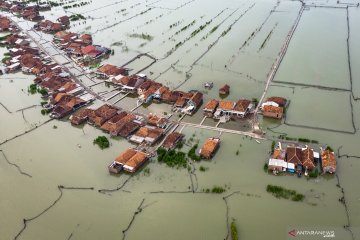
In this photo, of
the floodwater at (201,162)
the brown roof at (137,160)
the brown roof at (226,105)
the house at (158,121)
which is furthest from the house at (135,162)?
the brown roof at (226,105)

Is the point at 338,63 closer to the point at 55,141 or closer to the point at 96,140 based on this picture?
the point at 96,140

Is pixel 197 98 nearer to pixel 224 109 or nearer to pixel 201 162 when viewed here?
pixel 224 109

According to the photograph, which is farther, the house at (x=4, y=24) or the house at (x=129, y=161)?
the house at (x=4, y=24)

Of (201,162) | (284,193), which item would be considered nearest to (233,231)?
(284,193)

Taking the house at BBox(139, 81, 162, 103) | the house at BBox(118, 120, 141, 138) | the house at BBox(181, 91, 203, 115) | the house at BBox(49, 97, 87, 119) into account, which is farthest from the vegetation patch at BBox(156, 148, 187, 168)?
the house at BBox(49, 97, 87, 119)

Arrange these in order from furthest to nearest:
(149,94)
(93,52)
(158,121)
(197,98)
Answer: (93,52), (149,94), (197,98), (158,121)

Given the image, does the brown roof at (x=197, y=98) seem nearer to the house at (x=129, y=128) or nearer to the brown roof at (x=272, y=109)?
the house at (x=129, y=128)

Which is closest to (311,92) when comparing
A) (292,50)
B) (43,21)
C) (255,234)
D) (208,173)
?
(292,50)
